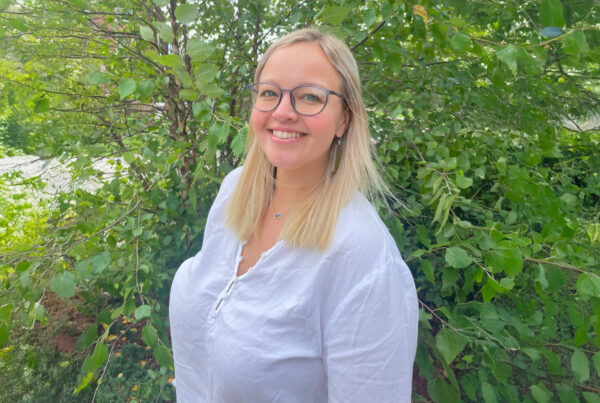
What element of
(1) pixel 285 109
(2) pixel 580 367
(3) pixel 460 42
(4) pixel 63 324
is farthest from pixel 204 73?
(4) pixel 63 324

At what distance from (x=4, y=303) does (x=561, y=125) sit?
317 centimetres

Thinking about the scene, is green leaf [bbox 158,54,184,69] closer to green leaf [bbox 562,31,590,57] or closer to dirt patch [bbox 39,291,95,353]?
green leaf [bbox 562,31,590,57]

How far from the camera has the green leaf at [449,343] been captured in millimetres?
1279

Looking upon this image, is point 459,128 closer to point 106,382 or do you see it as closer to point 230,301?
point 230,301

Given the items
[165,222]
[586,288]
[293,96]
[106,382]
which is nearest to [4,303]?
[165,222]

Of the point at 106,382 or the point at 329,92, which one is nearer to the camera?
the point at 329,92

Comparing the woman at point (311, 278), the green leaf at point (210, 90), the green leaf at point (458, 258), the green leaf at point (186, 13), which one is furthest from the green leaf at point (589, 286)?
the green leaf at point (186, 13)

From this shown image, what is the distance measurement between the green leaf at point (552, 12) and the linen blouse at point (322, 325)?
772mm

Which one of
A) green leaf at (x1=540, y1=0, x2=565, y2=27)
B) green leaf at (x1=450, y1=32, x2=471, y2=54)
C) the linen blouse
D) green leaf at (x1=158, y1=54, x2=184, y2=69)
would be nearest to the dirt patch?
the linen blouse

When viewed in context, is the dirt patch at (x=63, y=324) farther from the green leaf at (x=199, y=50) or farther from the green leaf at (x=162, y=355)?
the green leaf at (x=199, y=50)

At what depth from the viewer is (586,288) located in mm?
Result: 1075

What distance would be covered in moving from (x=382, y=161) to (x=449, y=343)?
3.19ft

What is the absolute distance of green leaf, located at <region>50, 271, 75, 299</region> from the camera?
1.28m

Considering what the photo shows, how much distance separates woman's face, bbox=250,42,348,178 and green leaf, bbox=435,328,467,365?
78cm
